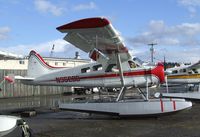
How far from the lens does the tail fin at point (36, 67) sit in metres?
15.8

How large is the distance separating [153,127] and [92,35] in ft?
12.5

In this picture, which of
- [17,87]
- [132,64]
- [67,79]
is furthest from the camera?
[17,87]

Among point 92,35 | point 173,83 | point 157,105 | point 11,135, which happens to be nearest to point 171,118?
point 157,105

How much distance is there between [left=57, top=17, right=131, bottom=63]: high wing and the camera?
10.0 metres

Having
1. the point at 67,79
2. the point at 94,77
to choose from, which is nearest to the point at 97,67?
the point at 94,77

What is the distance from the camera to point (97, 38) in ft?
37.6

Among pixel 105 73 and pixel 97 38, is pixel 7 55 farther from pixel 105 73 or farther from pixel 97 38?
pixel 105 73

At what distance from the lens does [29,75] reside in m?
16.2

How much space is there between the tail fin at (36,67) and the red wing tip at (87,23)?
5.86 metres

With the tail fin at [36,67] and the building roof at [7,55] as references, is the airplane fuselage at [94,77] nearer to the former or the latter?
the tail fin at [36,67]

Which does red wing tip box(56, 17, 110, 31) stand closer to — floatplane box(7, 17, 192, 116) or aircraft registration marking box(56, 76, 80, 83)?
floatplane box(7, 17, 192, 116)

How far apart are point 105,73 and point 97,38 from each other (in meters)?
2.50

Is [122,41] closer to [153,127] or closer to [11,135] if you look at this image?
[153,127]

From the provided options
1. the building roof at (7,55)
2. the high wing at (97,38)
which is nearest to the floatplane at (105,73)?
the high wing at (97,38)
